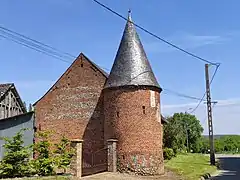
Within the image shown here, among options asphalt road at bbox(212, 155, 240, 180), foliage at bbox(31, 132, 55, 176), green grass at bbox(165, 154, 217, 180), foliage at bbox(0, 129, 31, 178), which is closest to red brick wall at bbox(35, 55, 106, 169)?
green grass at bbox(165, 154, 217, 180)

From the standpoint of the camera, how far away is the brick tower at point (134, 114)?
27.8m

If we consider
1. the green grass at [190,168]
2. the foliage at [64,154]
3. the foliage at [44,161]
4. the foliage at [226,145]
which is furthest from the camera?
the foliage at [226,145]

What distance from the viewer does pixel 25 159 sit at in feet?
70.8

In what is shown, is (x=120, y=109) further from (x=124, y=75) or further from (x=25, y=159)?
(x=25, y=159)

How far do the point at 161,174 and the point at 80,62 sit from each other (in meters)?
12.3

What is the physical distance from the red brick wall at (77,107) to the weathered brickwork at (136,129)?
11.1 ft

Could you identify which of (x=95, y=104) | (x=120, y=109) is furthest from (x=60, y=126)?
(x=120, y=109)

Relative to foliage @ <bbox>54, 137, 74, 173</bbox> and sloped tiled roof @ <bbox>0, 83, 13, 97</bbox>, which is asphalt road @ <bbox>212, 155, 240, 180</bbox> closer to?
foliage @ <bbox>54, 137, 74, 173</bbox>

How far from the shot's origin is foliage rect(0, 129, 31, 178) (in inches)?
819

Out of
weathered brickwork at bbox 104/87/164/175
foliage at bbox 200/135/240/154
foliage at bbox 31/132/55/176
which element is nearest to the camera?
foliage at bbox 31/132/55/176

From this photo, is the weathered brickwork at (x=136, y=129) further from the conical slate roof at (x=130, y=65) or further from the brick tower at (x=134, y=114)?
the conical slate roof at (x=130, y=65)

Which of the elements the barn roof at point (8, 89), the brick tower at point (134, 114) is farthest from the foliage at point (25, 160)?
the barn roof at point (8, 89)

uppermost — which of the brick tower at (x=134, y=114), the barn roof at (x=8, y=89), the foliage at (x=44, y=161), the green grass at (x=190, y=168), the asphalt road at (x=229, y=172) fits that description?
the barn roof at (x=8, y=89)

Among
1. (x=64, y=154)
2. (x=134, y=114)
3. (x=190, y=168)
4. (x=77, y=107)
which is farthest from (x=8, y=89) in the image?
(x=190, y=168)
